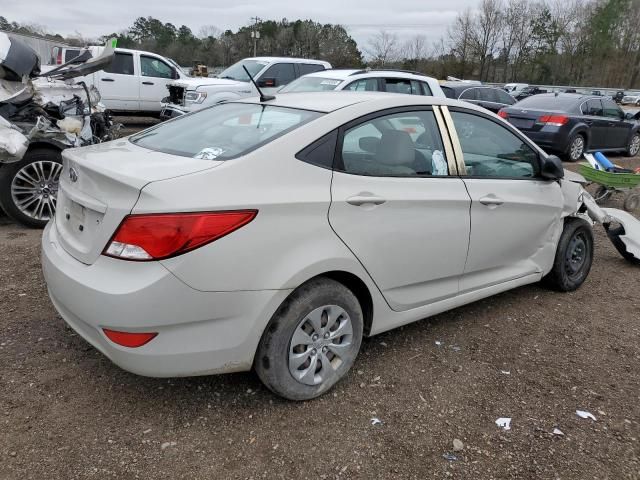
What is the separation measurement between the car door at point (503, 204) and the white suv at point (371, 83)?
522 centimetres

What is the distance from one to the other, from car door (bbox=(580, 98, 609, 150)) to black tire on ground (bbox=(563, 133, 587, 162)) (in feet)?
1.00

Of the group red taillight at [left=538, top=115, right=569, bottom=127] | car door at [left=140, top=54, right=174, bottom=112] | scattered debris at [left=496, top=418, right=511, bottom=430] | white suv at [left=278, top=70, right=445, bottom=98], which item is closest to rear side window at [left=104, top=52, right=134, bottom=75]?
car door at [left=140, top=54, right=174, bottom=112]

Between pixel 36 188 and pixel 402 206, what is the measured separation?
417cm

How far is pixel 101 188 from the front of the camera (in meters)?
2.49

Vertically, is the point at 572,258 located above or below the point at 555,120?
below

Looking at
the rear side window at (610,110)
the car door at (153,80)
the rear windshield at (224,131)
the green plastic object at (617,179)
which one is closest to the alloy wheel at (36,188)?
the rear windshield at (224,131)

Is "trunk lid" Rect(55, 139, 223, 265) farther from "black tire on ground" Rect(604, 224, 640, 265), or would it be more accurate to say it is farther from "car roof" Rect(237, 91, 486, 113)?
"black tire on ground" Rect(604, 224, 640, 265)

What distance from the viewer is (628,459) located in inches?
101

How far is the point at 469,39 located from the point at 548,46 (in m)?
9.97

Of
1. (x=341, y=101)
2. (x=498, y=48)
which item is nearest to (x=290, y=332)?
(x=341, y=101)

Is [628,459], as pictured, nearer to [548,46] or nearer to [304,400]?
[304,400]

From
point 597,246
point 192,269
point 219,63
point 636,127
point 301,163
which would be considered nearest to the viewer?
point 192,269

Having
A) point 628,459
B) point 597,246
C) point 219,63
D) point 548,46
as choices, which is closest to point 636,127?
point 597,246

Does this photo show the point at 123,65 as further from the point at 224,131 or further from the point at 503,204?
the point at 503,204
